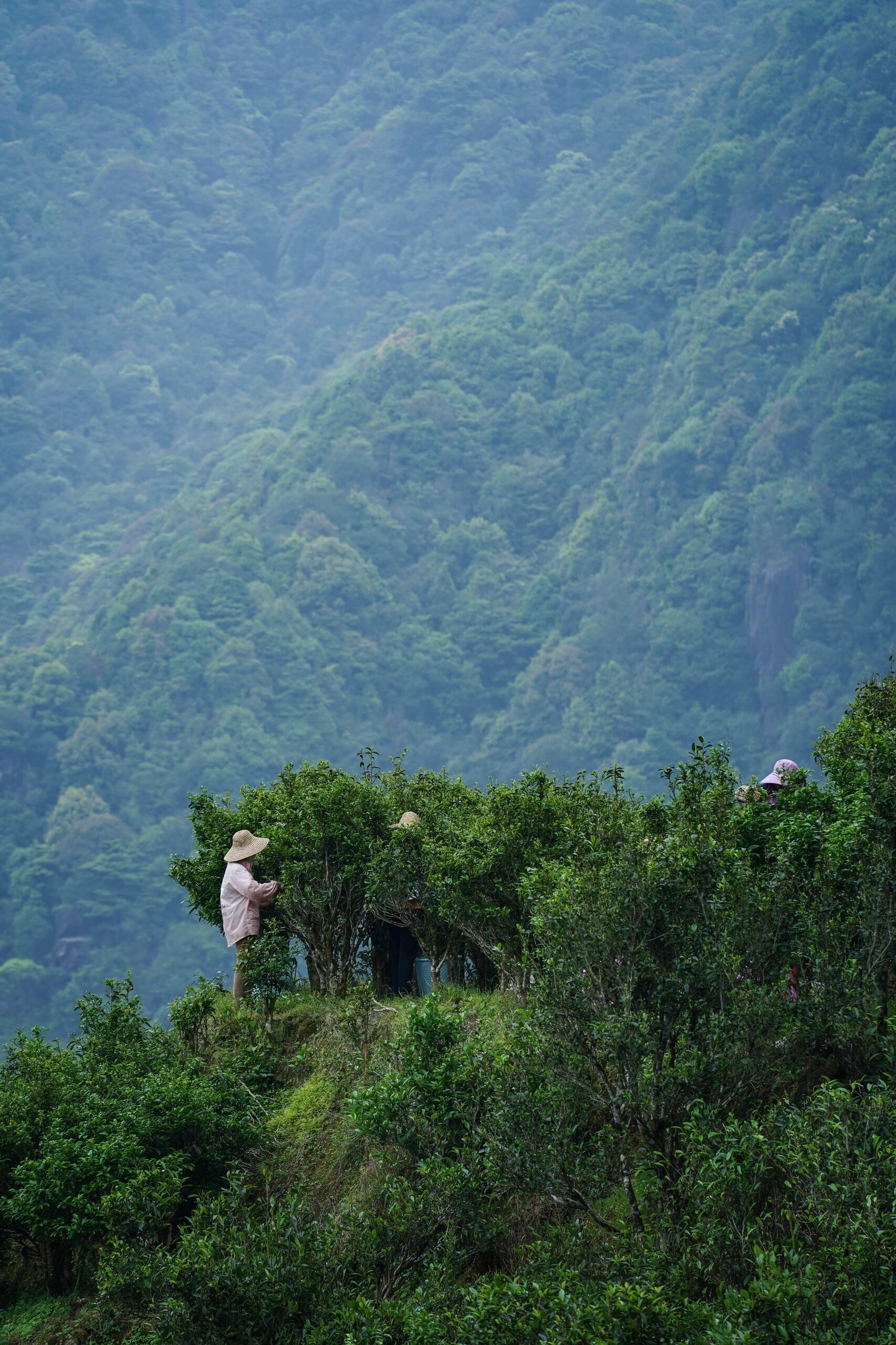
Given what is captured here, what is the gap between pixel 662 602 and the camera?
93.6 meters

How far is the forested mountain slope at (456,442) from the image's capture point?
86.8 meters

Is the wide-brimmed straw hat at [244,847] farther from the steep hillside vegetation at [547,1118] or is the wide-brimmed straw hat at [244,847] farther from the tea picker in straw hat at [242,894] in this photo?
the steep hillside vegetation at [547,1118]

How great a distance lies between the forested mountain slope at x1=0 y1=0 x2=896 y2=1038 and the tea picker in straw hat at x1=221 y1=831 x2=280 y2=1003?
63474 mm

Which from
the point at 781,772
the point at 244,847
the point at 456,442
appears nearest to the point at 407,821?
the point at 244,847

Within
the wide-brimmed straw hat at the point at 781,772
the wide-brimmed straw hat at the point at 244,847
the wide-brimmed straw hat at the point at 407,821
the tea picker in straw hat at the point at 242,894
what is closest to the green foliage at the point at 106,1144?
the tea picker in straw hat at the point at 242,894

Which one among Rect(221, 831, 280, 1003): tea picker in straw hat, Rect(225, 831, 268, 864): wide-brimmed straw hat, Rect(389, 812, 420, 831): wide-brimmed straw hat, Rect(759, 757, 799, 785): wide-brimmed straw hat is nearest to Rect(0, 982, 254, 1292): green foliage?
Rect(221, 831, 280, 1003): tea picker in straw hat

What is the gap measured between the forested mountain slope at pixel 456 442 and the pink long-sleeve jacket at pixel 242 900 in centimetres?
6351

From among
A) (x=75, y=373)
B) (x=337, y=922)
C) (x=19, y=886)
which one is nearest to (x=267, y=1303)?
(x=337, y=922)

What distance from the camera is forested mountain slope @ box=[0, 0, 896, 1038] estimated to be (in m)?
86.8

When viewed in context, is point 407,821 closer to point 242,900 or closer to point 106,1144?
point 242,900

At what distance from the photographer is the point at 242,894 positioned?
1261cm

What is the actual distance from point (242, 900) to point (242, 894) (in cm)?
9

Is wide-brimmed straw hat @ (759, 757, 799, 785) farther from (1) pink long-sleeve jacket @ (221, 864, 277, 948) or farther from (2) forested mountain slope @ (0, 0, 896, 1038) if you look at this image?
(2) forested mountain slope @ (0, 0, 896, 1038)

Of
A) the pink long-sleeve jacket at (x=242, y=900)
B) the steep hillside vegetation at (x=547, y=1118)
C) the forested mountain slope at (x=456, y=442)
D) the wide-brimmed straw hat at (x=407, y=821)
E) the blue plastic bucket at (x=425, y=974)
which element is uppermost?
the forested mountain slope at (x=456, y=442)
